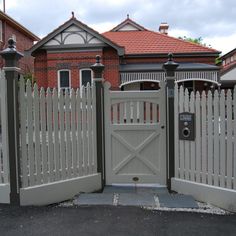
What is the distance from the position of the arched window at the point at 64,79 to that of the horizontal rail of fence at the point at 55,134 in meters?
15.2

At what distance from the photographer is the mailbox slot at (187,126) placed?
562 centimetres

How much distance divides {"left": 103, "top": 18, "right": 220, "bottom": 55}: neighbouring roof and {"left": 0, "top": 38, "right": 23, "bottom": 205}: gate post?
16.4 meters

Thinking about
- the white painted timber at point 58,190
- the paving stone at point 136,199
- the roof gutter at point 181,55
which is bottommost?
the paving stone at point 136,199

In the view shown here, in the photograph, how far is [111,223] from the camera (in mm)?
4500

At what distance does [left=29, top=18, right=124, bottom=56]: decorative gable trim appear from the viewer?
19750mm

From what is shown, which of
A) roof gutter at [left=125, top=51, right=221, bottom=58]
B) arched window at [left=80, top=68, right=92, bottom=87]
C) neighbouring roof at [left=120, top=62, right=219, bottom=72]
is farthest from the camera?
roof gutter at [left=125, top=51, right=221, bottom=58]

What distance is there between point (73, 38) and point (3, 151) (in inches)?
624

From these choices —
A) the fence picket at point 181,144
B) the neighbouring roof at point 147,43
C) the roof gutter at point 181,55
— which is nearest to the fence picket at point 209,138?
the fence picket at point 181,144

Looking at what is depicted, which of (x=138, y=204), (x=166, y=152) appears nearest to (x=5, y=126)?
(x=138, y=204)

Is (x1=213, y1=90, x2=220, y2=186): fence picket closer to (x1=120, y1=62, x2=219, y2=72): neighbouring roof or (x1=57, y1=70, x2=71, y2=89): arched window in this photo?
(x1=120, y1=62, x2=219, y2=72): neighbouring roof

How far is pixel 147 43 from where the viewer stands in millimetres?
22391

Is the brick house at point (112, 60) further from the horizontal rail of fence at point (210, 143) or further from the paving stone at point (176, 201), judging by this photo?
the paving stone at point (176, 201)

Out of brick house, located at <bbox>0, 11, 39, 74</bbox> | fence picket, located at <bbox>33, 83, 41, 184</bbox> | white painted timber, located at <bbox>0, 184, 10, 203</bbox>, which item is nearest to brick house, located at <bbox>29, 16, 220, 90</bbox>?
brick house, located at <bbox>0, 11, 39, 74</bbox>

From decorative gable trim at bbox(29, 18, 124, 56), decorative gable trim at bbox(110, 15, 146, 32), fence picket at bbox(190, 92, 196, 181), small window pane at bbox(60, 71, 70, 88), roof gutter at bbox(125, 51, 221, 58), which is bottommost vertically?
fence picket at bbox(190, 92, 196, 181)
